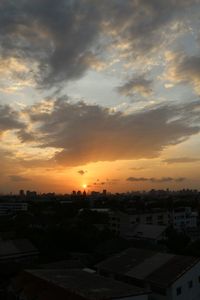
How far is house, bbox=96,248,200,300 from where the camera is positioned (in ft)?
55.7

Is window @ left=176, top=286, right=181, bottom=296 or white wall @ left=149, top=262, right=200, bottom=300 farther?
Answer: window @ left=176, top=286, right=181, bottom=296

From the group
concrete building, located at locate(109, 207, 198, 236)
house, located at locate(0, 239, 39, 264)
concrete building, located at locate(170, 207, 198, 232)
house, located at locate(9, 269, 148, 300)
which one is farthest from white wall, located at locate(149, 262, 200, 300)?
concrete building, located at locate(170, 207, 198, 232)

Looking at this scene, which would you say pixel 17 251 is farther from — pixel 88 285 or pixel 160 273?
pixel 88 285

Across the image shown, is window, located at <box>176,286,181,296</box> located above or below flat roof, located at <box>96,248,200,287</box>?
below

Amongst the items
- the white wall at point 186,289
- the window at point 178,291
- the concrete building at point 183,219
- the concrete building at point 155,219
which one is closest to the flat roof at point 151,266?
the white wall at point 186,289

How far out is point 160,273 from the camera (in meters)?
17.7

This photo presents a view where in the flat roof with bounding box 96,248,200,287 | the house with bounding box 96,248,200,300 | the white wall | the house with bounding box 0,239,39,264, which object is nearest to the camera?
the white wall

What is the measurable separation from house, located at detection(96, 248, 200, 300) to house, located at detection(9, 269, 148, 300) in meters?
2.12

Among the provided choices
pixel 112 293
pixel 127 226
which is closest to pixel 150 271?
pixel 112 293

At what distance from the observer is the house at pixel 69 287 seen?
13.9 m

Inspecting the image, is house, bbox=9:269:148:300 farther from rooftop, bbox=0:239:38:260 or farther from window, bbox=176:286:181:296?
rooftop, bbox=0:239:38:260

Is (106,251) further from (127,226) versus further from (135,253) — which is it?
(127,226)

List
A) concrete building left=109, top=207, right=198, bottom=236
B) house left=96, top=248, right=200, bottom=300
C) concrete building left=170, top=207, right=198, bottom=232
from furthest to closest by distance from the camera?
concrete building left=170, top=207, right=198, bottom=232, concrete building left=109, top=207, right=198, bottom=236, house left=96, top=248, right=200, bottom=300

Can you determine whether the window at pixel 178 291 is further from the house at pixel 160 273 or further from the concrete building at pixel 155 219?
the concrete building at pixel 155 219
